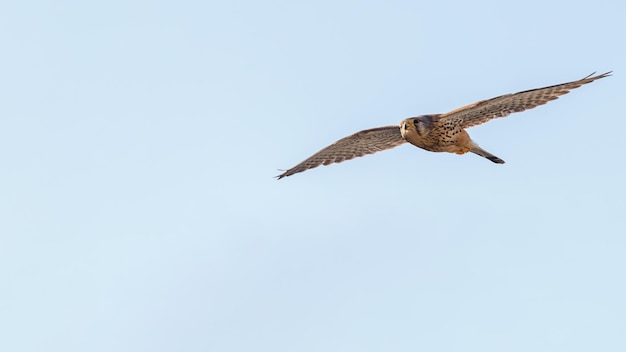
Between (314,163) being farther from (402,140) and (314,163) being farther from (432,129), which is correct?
(432,129)

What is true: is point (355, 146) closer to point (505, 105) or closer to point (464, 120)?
point (464, 120)

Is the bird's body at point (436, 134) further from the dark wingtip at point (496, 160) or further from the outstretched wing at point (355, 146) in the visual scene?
the outstretched wing at point (355, 146)

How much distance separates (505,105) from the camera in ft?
84.7

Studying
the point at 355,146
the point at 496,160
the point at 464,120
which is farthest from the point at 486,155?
the point at 355,146

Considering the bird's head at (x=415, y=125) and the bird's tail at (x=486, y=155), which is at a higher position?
the bird's head at (x=415, y=125)

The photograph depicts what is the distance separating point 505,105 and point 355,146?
4.40 metres

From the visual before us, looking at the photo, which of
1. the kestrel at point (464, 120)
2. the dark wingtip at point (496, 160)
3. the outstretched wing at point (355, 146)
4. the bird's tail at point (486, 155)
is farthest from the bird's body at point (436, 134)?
the outstretched wing at point (355, 146)

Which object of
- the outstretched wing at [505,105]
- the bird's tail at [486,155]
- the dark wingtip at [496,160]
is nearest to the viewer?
the outstretched wing at [505,105]

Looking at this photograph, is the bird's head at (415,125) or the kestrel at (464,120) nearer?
the kestrel at (464,120)

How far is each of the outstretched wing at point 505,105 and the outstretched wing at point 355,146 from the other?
205 centimetres

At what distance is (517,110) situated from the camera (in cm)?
2605

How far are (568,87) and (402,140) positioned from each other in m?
4.98

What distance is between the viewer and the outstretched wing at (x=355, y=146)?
27.8 metres

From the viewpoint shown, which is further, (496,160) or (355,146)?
(355,146)
